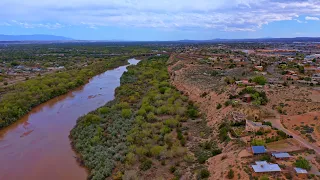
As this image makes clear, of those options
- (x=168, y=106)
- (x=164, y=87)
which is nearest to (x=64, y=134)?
(x=168, y=106)

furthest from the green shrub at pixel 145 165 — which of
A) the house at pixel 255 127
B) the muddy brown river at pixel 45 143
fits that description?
the house at pixel 255 127

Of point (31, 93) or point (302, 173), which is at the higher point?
point (302, 173)

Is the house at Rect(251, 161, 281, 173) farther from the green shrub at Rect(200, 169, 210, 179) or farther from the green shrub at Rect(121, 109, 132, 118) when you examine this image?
the green shrub at Rect(121, 109, 132, 118)

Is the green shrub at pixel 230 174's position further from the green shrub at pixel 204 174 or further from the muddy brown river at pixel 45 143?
the muddy brown river at pixel 45 143

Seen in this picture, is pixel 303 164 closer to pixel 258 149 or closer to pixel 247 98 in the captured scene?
pixel 258 149

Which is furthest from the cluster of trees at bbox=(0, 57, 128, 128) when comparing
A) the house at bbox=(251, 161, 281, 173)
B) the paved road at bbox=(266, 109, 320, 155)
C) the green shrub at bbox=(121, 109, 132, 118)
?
the paved road at bbox=(266, 109, 320, 155)

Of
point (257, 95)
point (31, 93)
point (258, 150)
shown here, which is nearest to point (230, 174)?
point (258, 150)

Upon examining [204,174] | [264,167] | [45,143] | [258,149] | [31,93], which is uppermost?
[258,149]
